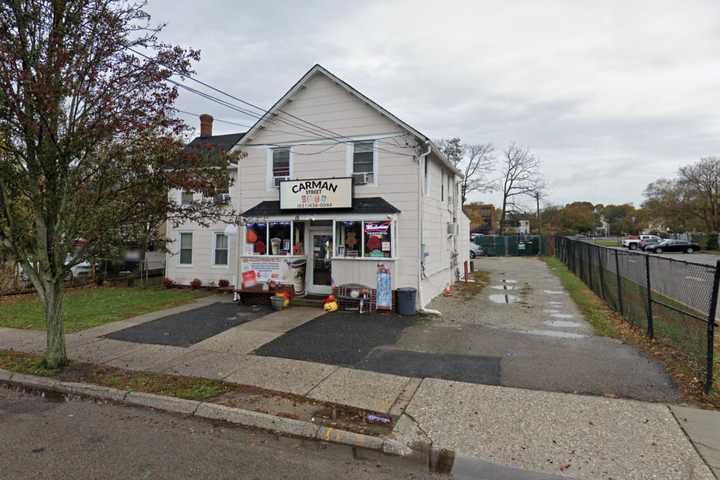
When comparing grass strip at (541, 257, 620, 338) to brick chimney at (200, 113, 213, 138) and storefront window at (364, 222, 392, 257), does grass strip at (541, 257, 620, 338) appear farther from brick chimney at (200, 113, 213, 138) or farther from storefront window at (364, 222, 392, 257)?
brick chimney at (200, 113, 213, 138)

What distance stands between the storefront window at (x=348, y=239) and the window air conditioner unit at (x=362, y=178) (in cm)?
130

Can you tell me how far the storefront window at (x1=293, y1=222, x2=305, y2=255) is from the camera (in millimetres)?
12914

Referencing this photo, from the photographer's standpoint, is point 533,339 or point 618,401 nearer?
point 618,401

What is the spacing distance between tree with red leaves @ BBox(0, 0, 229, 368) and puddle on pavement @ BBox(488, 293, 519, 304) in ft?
33.1

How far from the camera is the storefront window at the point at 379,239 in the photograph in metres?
11.6

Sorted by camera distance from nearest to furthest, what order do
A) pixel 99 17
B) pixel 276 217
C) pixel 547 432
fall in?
pixel 547 432 → pixel 99 17 → pixel 276 217

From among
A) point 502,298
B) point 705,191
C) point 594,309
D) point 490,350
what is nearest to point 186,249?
point 502,298

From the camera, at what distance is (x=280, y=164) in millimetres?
13305

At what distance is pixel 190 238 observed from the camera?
1691cm

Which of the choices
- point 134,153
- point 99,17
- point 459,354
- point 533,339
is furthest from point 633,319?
point 99,17

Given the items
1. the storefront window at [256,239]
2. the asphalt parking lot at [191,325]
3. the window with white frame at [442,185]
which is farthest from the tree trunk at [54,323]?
the window with white frame at [442,185]

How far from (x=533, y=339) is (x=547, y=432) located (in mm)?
4230

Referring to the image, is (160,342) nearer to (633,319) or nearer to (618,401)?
(618,401)

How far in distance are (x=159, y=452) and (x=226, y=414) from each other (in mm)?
900
